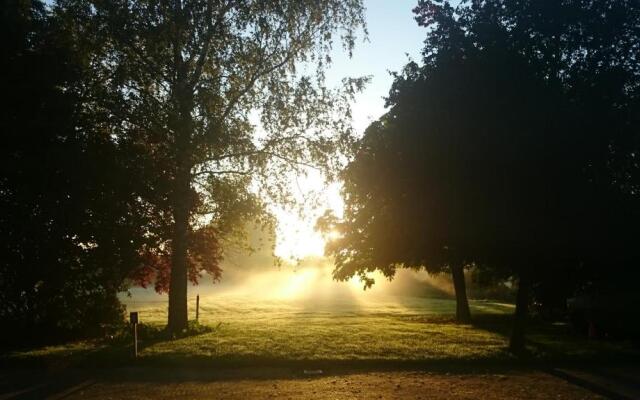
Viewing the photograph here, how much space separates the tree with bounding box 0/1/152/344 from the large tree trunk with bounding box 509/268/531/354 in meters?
10.1

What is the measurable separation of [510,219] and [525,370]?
3.29 m

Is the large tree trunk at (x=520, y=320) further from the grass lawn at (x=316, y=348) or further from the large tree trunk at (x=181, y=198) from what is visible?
the large tree trunk at (x=181, y=198)

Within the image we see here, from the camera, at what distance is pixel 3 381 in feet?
32.3

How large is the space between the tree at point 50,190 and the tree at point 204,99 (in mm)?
749

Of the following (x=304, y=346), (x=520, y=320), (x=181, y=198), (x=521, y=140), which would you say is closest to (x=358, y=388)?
(x=304, y=346)

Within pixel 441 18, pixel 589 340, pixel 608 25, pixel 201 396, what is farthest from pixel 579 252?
pixel 201 396

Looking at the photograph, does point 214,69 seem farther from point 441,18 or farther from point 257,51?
point 441,18

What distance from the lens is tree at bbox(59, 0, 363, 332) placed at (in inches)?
575

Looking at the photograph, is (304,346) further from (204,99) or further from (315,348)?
(204,99)

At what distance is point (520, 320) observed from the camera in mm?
13047

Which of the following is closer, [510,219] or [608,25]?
[510,219]

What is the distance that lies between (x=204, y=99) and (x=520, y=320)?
32.6ft

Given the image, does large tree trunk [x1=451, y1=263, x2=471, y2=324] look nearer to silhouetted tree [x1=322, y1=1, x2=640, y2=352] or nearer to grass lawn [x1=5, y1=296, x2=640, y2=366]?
grass lawn [x1=5, y1=296, x2=640, y2=366]

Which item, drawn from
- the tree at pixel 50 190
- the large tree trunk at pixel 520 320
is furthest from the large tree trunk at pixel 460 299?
the tree at pixel 50 190
